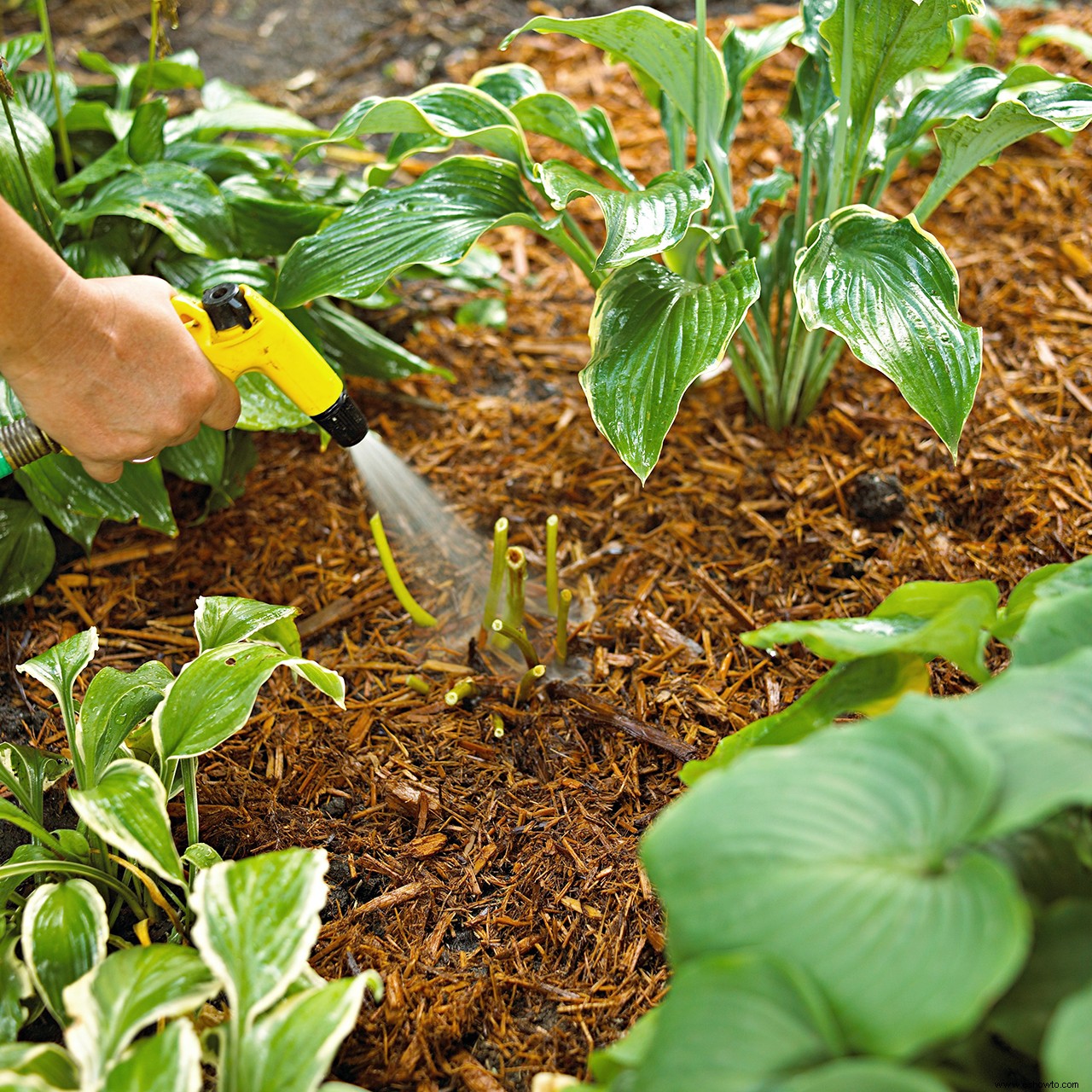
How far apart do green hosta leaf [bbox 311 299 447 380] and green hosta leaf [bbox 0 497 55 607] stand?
691 millimetres

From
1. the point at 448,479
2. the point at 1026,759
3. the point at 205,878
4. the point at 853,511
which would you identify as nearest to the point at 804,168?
the point at 853,511

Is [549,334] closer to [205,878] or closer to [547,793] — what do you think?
[547,793]

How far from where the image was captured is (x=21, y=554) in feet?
6.12

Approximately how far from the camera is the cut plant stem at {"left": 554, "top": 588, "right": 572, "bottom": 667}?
1645 mm

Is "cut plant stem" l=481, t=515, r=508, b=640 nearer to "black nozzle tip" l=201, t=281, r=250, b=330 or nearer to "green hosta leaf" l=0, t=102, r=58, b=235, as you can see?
"black nozzle tip" l=201, t=281, r=250, b=330

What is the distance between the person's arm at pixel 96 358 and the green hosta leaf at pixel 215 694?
388 mm

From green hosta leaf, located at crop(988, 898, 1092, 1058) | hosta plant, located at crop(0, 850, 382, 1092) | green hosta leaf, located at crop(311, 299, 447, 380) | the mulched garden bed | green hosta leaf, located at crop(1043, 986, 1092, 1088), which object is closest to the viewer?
green hosta leaf, located at crop(1043, 986, 1092, 1088)

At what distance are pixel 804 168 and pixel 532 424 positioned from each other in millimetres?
782

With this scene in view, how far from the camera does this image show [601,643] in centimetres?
176

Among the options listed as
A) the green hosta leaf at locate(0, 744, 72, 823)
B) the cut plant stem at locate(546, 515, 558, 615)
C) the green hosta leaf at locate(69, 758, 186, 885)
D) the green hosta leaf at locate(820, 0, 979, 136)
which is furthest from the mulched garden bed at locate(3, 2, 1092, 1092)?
the green hosta leaf at locate(820, 0, 979, 136)

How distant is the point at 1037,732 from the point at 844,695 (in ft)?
1.01

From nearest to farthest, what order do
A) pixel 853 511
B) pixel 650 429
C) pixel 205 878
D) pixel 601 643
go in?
pixel 205 878
pixel 650 429
pixel 601 643
pixel 853 511

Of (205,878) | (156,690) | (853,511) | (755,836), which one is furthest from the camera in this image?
(853,511)

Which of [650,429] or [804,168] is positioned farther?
[804,168]
